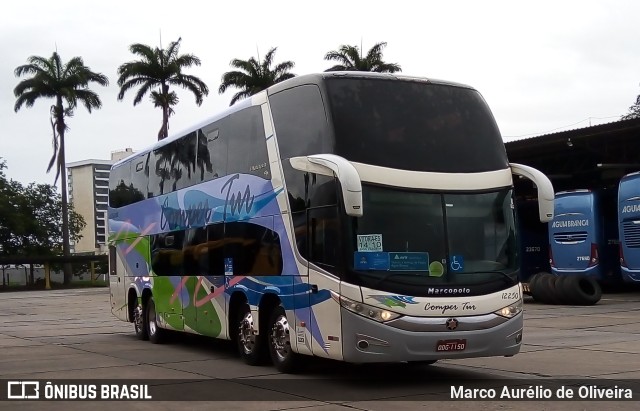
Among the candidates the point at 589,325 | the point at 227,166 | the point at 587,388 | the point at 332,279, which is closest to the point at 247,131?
the point at 227,166

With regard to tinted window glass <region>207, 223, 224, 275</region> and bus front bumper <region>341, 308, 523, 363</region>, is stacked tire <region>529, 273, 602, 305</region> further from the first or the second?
bus front bumper <region>341, 308, 523, 363</region>

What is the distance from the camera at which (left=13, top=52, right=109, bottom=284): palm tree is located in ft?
225

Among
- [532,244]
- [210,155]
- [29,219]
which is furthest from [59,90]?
[210,155]

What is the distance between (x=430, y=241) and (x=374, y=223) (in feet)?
2.44

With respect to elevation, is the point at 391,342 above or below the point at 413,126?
below

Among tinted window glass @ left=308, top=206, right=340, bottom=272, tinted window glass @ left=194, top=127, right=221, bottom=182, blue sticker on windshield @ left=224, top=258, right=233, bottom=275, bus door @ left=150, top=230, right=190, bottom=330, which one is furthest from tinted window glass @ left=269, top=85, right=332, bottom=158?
bus door @ left=150, top=230, right=190, bottom=330

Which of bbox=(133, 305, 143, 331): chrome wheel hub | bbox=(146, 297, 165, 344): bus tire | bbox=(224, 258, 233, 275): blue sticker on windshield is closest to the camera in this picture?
bbox=(224, 258, 233, 275): blue sticker on windshield

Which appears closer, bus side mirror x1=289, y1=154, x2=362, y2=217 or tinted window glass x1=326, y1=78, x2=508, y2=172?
bus side mirror x1=289, y1=154, x2=362, y2=217

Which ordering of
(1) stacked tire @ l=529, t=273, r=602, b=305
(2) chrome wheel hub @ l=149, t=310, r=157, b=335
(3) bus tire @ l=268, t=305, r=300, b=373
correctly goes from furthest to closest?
(1) stacked tire @ l=529, t=273, r=602, b=305 → (2) chrome wheel hub @ l=149, t=310, r=157, b=335 → (3) bus tire @ l=268, t=305, r=300, b=373

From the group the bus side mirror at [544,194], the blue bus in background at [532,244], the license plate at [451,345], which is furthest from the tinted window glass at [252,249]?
the blue bus in background at [532,244]

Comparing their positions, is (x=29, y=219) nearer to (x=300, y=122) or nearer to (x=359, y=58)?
(x=359, y=58)

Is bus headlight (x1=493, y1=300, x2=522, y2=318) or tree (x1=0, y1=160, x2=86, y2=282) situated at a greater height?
tree (x1=0, y1=160, x2=86, y2=282)

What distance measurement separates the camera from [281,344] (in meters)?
13.4

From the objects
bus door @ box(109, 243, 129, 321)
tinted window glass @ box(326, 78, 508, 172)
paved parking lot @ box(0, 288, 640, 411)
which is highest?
tinted window glass @ box(326, 78, 508, 172)
